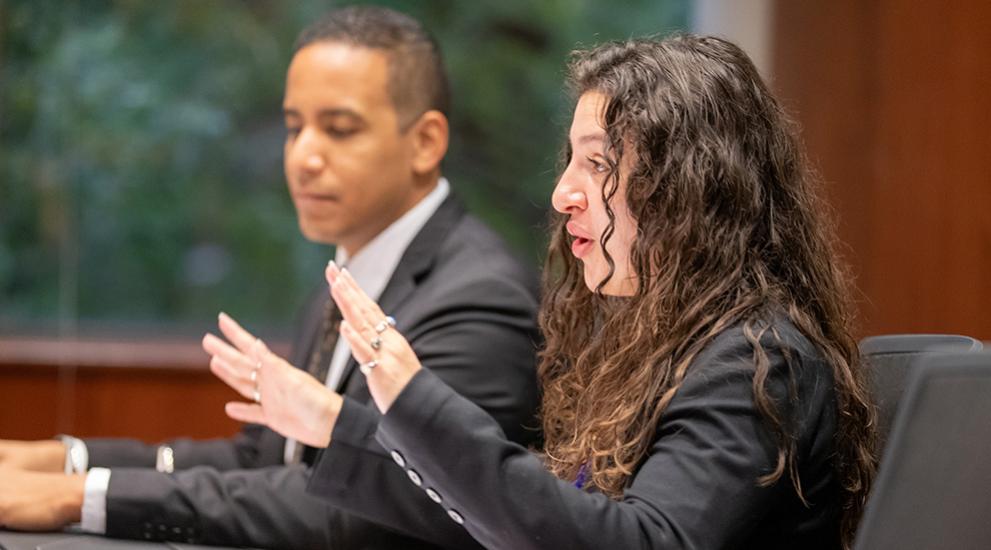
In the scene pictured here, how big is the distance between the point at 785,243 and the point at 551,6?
120 inches

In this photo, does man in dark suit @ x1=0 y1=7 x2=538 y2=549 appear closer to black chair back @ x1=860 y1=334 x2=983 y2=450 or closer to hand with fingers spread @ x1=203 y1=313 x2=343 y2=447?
hand with fingers spread @ x1=203 y1=313 x2=343 y2=447

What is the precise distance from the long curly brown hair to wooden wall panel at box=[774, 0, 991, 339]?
169cm

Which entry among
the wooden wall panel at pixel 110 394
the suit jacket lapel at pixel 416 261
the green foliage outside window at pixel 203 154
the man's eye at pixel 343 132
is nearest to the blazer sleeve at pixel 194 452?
the suit jacket lapel at pixel 416 261

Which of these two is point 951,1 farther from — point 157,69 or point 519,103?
point 157,69

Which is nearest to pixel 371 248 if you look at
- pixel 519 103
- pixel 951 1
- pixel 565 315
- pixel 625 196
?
pixel 565 315

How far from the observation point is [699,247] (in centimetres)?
151

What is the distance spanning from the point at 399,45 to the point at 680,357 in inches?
50.9

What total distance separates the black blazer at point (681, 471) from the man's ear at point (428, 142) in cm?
114

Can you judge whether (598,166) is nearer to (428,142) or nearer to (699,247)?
(699,247)

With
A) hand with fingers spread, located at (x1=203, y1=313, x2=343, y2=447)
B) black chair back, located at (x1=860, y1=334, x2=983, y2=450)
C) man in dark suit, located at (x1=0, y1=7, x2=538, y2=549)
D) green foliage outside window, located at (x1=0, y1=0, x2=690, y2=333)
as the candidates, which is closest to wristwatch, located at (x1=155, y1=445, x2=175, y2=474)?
man in dark suit, located at (x1=0, y1=7, x2=538, y2=549)

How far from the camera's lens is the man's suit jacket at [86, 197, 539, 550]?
194 centimetres

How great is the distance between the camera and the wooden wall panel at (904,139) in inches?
123

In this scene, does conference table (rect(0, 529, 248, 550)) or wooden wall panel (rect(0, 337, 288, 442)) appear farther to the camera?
wooden wall panel (rect(0, 337, 288, 442))

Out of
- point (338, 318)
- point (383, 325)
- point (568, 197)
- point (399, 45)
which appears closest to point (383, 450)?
point (383, 325)
